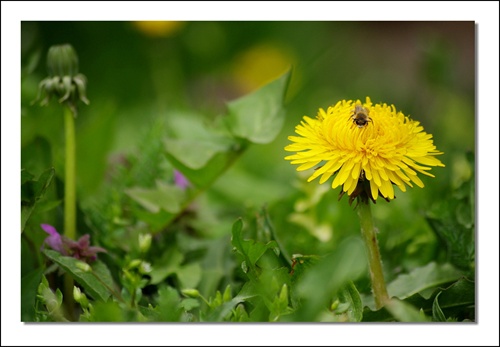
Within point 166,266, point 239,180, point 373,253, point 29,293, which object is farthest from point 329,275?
point 239,180

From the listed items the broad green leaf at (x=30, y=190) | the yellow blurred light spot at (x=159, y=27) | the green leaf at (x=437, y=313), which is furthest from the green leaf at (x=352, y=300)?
the yellow blurred light spot at (x=159, y=27)

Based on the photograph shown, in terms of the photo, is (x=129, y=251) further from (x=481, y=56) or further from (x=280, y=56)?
(x=280, y=56)

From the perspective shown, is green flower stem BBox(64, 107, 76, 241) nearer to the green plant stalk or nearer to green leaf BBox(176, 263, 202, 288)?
the green plant stalk

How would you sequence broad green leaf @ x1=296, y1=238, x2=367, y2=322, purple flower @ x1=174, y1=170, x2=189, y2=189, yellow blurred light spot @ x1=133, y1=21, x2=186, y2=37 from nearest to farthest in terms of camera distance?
broad green leaf @ x1=296, y1=238, x2=367, y2=322 → purple flower @ x1=174, y1=170, x2=189, y2=189 → yellow blurred light spot @ x1=133, y1=21, x2=186, y2=37

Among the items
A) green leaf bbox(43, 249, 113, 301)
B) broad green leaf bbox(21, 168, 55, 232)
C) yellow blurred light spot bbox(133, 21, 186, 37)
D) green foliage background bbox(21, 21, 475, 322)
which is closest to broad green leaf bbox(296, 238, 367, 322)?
green foliage background bbox(21, 21, 475, 322)

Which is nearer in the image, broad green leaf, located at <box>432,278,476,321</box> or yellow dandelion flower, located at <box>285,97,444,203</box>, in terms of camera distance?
yellow dandelion flower, located at <box>285,97,444,203</box>

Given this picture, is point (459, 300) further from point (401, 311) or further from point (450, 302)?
point (401, 311)

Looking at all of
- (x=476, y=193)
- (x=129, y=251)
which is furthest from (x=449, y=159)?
(x=129, y=251)
